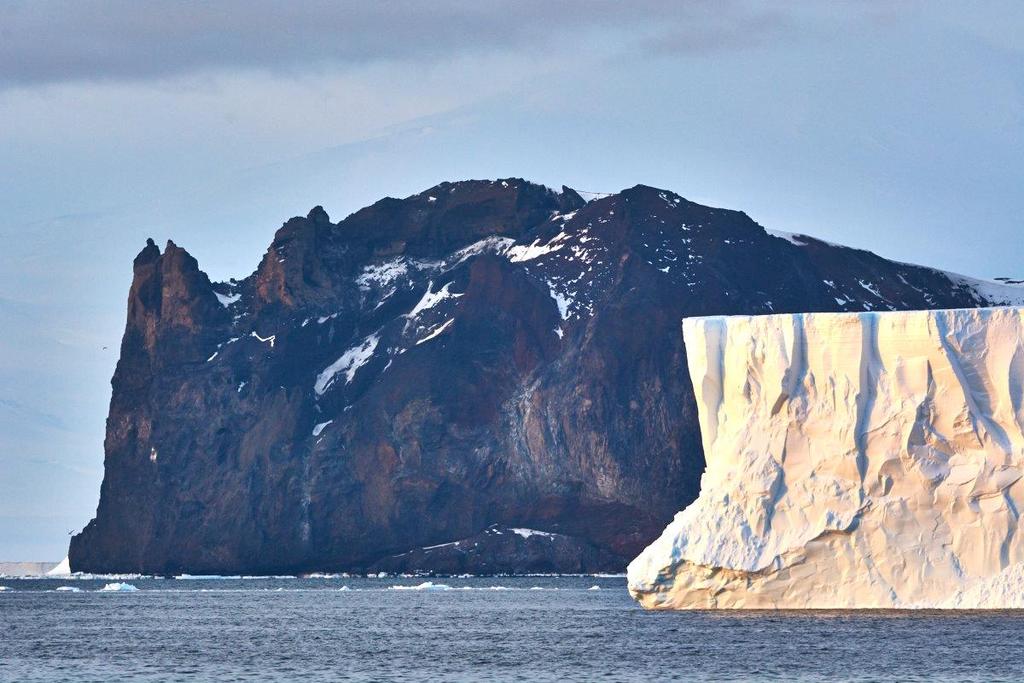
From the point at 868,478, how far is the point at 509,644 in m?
11.8

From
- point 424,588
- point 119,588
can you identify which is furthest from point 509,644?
point 119,588

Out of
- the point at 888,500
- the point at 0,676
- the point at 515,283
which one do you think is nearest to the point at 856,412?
the point at 888,500

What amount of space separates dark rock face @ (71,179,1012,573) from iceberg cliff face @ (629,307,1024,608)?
276 ft

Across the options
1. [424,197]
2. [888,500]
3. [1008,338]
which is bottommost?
[888,500]

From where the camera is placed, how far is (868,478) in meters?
57.2

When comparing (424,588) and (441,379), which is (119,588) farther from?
(441,379)

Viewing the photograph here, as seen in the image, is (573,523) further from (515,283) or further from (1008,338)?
(1008,338)

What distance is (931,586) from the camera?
5512cm

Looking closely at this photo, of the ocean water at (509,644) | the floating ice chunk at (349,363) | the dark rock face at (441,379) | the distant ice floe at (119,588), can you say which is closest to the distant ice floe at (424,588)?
the distant ice floe at (119,588)

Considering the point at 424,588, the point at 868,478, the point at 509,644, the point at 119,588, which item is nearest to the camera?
the point at 509,644

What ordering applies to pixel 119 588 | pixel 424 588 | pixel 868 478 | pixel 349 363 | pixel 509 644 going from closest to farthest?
pixel 509 644 → pixel 868 478 → pixel 424 588 → pixel 119 588 → pixel 349 363

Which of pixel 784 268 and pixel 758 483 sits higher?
pixel 784 268

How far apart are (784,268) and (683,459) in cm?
2137

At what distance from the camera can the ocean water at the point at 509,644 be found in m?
45.0
